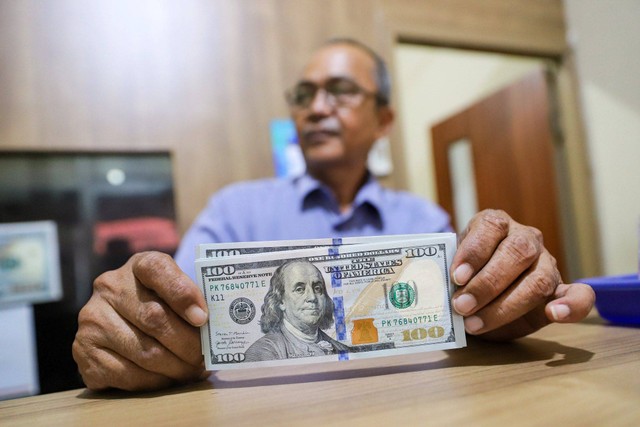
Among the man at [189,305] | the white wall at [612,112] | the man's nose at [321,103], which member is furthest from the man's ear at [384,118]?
the white wall at [612,112]

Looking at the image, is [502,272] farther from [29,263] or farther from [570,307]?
[29,263]

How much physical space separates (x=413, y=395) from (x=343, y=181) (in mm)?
1239

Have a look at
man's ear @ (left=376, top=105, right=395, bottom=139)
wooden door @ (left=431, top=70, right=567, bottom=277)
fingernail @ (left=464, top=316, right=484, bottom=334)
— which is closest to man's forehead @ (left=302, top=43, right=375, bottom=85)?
man's ear @ (left=376, top=105, right=395, bottom=139)

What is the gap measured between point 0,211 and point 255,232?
92 cm

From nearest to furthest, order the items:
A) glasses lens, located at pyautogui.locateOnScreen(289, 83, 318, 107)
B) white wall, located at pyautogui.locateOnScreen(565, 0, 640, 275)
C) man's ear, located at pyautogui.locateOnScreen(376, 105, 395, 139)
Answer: glasses lens, located at pyautogui.locateOnScreen(289, 83, 318, 107) → man's ear, located at pyautogui.locateOnScreen(376, 105, 395, 139) → white wall, located at pyautogui.locateOnScreen(565, 0, 640, 275)

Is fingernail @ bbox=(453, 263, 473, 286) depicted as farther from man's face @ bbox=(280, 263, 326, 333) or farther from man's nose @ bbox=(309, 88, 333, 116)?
man's nose @ bbox=(309, 88, 333, 116)

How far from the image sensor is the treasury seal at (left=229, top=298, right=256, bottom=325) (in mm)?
620

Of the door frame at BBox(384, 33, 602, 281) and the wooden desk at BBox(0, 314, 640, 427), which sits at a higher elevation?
the door frame at BBox(384, 33, 602, 281)

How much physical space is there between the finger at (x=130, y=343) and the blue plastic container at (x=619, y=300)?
27.0 inches

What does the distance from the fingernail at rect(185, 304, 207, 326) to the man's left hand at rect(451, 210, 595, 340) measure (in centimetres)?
33

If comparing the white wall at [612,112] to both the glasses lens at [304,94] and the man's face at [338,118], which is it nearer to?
the man's face at [338,118]

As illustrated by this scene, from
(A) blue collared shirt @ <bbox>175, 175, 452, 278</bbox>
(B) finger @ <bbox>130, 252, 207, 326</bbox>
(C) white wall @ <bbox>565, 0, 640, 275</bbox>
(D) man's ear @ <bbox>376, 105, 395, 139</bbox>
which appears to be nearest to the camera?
(B) finger @ <bbox>130, 252, 207, 326</bbox>

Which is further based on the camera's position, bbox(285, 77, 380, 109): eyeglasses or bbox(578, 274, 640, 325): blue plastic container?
bbox(285, 77, 380, 109): eyeglasses

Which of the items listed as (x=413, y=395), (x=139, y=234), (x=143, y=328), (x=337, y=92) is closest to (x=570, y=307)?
(x=413, y=395)
